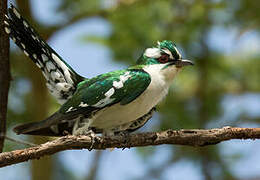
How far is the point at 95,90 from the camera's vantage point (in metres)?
5.43

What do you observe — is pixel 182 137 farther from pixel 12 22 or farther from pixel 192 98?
pixel 192 98

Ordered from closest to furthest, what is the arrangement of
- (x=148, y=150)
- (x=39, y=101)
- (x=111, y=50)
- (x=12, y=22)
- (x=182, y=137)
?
(x=182, y=137), (x=12, y=22), (x=39, y=101), (x=111, y=50), (x=148, y=150)

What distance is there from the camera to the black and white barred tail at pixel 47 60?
5.49 m

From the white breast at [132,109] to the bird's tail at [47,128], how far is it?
32 cm

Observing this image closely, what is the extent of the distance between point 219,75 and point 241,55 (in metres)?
0.76

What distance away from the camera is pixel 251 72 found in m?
9.78

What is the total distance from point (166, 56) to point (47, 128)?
151cm

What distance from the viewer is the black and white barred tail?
5488mm

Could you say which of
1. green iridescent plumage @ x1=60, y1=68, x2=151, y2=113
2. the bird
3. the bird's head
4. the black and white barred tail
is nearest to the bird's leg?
the bird

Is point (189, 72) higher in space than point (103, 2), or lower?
lower

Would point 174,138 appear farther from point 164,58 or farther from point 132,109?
point 164,58

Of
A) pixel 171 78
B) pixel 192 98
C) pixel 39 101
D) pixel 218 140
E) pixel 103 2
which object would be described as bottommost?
pixel 218 140

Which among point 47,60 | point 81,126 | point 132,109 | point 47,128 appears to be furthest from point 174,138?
point 47,60

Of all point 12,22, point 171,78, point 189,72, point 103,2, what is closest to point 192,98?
point 189,72
